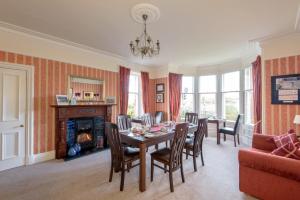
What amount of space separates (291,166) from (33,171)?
13.3 feet

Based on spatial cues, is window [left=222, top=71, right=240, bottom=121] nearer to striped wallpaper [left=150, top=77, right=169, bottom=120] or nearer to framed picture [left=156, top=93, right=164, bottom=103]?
striped wallpaper [left=150, top=77, right=169, bottom=120]

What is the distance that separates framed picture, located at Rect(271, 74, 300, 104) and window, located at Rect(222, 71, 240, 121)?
1916 millimetres

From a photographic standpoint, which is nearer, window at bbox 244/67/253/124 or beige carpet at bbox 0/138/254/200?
beige carpet at bbox 0/138/254/200

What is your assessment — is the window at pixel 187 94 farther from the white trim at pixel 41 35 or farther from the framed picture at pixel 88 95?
the framed picture at pixel 88 95

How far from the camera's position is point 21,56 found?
127 inches

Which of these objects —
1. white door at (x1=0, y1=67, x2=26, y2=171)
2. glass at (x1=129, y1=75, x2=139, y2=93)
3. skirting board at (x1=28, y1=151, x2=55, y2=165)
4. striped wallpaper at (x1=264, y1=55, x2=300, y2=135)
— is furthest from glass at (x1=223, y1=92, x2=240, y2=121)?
white door at (x1=0, y1=67, x2=26, y2=171)

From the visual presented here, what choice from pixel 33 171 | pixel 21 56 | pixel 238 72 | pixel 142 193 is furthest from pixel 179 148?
pixel 238 72

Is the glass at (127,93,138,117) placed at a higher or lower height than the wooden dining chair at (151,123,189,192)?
higher

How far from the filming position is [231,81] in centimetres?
562

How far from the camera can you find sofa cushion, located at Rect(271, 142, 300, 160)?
202 cm

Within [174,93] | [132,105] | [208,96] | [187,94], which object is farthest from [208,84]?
[132,105]

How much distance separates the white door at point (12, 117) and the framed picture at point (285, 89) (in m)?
5.34

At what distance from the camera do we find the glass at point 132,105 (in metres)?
5.73

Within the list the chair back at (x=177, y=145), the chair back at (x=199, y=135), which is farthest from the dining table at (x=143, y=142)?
the chair back at (x=199, y=135)
